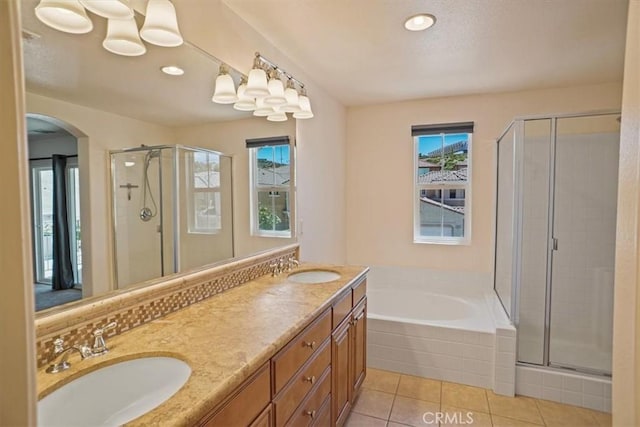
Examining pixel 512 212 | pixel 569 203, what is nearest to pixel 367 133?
pixel 512 212

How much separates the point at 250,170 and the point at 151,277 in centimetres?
91

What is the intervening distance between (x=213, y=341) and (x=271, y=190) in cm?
131

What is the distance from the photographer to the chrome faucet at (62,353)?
2.98ft

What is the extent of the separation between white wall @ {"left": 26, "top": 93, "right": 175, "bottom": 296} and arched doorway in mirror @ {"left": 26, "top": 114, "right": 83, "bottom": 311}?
Answer: 2 centimetres

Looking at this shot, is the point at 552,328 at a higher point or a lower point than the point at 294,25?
lower

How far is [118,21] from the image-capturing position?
1209 mm

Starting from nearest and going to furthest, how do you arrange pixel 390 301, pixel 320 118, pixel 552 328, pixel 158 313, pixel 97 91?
1. pixel 97 91
2. pixel 158 313
3. pixel 552 328
4. pixel 320 118
5. pixel 390 301

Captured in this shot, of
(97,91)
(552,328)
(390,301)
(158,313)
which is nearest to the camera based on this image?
(97,91)

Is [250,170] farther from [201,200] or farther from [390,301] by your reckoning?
[390,301]

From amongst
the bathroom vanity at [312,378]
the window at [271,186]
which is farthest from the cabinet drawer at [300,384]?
A: the window at [271,186]

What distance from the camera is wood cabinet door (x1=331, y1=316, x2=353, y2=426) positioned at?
1.70m

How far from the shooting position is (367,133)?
3.71 metres

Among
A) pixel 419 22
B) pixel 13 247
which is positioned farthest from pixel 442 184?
pixel 13 247

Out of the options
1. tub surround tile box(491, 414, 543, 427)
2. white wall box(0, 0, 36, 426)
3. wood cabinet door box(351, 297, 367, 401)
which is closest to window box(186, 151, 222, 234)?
wood cabinet door box(351, 297, 367, 401)
